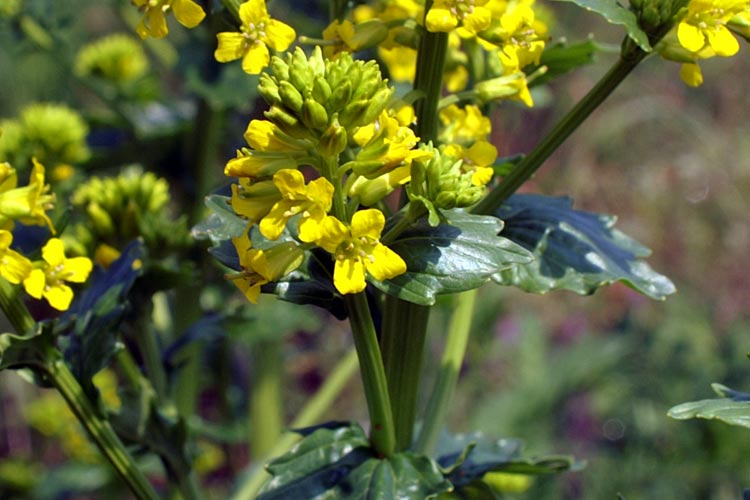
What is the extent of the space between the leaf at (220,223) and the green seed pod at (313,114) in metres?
0.14

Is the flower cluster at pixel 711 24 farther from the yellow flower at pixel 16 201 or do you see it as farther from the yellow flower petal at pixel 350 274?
the yellow flower at pixel 16 201

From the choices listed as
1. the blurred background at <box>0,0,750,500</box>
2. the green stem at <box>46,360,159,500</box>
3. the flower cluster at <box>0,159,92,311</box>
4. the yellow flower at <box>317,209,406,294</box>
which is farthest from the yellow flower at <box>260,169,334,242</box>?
the blurred background at <box>0,0,750,500</box>

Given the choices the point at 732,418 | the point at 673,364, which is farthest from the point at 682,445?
the point at 732,418

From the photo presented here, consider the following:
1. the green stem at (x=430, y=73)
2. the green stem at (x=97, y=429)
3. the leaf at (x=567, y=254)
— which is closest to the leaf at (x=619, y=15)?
the green stem at (x=430, y=73)

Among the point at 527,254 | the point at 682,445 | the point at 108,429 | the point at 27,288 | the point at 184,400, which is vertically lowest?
the point at 682,445

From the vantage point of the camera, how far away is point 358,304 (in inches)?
33.2

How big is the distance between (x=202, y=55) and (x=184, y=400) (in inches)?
28.0

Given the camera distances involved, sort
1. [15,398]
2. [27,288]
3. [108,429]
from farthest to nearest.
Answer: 1. [15,398]
2. [108,429]
3. [27,288]

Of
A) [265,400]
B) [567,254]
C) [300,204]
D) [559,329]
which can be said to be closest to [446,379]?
[567,254]

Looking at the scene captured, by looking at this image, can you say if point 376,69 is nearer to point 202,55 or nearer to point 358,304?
point 358,304

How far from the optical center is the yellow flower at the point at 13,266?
2.86 ft

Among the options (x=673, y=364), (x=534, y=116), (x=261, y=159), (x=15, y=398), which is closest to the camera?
(x=261, y=159)

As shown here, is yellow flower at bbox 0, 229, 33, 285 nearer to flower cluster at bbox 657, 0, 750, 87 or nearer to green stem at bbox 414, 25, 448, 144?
green stem at bbox 414, 25, 448, 144

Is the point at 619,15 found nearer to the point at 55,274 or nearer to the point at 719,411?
the point at 719,411
